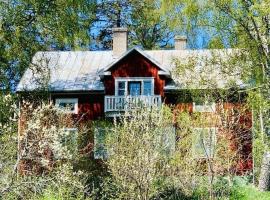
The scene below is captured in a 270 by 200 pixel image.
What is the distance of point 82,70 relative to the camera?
108 ft

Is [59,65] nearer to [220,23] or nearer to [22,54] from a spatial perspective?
[22,54]

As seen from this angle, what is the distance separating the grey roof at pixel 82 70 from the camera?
28.5 meters

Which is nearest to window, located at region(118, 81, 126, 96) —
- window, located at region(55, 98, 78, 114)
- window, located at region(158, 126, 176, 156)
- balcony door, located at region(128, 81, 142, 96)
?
balcony door, located at region(128, 81, 142, 96)

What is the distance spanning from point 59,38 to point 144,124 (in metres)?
6.90

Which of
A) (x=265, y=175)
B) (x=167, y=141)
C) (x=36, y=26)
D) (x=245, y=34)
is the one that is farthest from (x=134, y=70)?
(x=167, y=141)

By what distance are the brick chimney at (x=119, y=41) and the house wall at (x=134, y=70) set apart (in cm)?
222

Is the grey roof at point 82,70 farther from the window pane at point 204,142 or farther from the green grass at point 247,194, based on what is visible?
the green grass at point 247,194

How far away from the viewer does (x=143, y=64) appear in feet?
103

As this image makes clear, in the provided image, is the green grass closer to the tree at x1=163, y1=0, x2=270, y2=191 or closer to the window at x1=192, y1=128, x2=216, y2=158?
the window at x1=192, y1=128, x2=216, y2=158

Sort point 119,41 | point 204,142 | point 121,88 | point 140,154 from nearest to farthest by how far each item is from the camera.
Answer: point 140,154 < point 204,142 < point 121,88 < point 119,41

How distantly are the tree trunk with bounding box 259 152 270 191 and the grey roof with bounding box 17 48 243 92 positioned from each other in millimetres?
3663

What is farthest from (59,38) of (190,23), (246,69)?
(246,69)

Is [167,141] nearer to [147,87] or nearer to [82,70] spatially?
[147,87]

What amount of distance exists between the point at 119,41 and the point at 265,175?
37.4 feet
